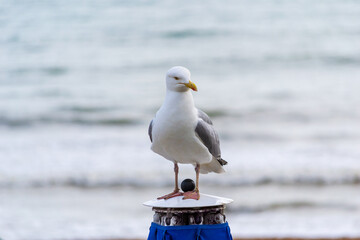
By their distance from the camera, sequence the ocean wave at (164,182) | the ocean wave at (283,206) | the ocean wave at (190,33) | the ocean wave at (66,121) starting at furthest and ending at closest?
the ocean wave at (190,33) < the ocean wave at (66,121) < the ocean wave at (164,182) < the ocean wave at (283,206)

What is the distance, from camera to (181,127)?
257cm

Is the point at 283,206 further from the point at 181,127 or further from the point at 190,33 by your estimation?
the point at 190,33

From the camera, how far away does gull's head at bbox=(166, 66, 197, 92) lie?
2.55 meters

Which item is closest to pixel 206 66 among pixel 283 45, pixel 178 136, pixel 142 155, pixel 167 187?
pixel 283 45

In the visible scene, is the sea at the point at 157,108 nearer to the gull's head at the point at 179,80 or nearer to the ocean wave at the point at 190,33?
the ocean wave at the point at 190,33

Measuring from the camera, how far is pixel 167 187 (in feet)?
27.2

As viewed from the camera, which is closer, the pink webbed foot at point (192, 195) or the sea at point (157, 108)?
the pink webbed foot at point (192, 195)

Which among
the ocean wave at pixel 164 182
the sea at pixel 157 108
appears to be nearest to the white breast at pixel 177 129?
the sea at pixel 157 108

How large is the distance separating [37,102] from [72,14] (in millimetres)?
5690

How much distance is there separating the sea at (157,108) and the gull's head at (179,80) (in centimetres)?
429

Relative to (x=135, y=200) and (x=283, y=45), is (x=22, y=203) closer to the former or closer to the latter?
A: (x=135, y=200)

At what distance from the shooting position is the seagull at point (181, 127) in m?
2.56

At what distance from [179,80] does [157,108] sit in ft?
34.0

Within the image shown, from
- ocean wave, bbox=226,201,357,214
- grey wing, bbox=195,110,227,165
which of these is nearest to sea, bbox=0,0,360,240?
ocean wave, bbox=226,201,357,214
